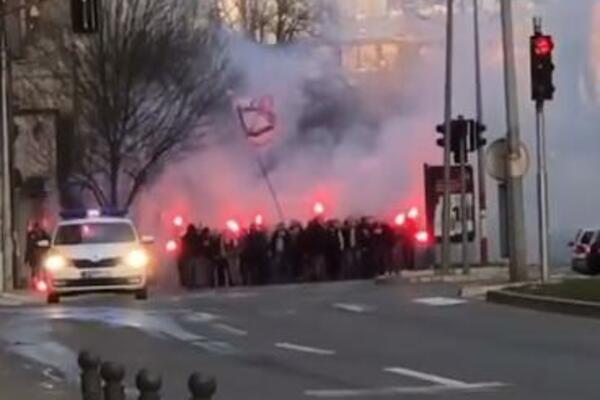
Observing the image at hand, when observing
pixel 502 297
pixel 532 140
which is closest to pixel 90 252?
pixel 502 297

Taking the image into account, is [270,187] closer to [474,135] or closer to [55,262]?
[474,135]

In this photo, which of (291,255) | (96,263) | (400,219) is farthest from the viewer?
(400,219)

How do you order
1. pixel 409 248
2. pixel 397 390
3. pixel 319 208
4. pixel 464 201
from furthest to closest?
pixel 319 208 < pixel 409 248 < pixel 464 201 < pixel 397 390

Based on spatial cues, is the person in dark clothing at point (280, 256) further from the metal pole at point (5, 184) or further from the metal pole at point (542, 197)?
the metal pole at point (542, 197)

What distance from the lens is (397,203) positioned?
5656cm

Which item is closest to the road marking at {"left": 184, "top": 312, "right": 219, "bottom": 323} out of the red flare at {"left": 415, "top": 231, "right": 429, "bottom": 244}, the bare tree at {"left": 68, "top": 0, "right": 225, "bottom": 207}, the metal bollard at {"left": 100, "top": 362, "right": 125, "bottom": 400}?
the metal bollard at {"left": 100, "top": 362, "right": 125, "bottom": 400}

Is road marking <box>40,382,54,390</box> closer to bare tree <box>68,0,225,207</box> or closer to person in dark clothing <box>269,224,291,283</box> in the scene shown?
person in dark clothing <box>269,224,291,283</box>

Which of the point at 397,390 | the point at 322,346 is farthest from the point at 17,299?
the point at 397,390

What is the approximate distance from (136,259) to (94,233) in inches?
57.3

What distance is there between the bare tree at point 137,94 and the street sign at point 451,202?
39.2 feet

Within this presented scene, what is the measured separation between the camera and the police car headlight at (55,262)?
33250mm

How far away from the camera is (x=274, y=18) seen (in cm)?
7212

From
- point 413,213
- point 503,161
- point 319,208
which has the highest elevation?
point 503,161

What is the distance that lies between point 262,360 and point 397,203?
123 feet
